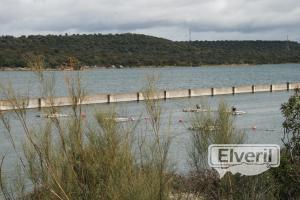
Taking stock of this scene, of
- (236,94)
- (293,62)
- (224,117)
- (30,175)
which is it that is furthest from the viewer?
(293,62)

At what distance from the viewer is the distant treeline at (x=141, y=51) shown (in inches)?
4122

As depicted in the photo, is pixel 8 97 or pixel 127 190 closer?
pixel 127 190

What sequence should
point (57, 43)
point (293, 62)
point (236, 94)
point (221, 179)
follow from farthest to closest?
point (293, 62), point (57, 43), point (236, 94), point (221, 179)

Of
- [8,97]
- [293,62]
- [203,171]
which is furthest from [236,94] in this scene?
[293,62]

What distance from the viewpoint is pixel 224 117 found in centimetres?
767

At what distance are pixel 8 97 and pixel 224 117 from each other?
131 inches

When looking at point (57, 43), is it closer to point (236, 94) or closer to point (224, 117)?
point (236, 94)

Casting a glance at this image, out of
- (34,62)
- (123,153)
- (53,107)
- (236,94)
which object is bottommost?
(236,94)

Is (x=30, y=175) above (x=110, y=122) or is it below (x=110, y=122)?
below

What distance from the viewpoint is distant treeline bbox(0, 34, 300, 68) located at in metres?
105

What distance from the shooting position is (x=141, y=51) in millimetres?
135125

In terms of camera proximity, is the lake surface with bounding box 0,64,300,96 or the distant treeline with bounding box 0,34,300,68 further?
the distant treeline with bounding box 0,34,300,68

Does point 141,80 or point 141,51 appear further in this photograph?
point 141,51

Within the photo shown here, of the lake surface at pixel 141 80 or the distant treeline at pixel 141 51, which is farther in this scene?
the distant treeline at pixel 141 51
